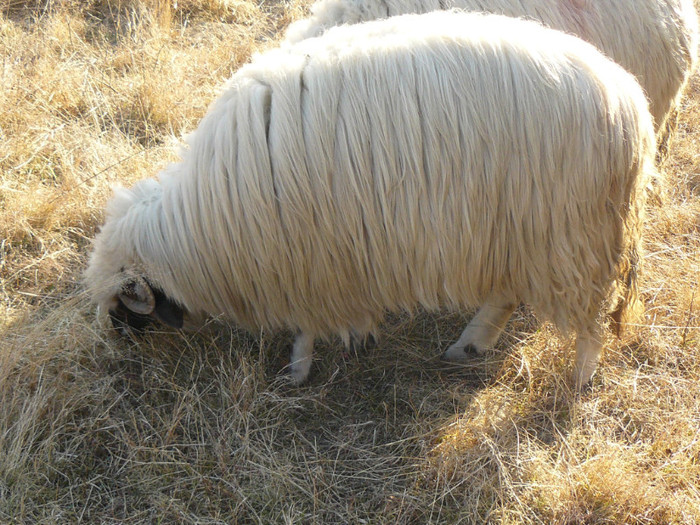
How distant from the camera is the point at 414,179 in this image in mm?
2484

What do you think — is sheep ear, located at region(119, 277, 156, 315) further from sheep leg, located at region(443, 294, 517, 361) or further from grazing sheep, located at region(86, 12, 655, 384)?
sheep leg, located at region(443, 294, 517, 361)

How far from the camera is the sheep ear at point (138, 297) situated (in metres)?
2.83

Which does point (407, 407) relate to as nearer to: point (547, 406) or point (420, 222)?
point (547, 406)

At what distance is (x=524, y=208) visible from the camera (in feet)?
8.20

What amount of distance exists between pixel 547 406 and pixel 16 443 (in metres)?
2.34

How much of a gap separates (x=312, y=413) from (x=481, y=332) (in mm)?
980

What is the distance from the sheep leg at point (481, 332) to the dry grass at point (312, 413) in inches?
3.8

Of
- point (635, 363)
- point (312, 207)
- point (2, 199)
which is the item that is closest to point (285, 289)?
point (312, 207)

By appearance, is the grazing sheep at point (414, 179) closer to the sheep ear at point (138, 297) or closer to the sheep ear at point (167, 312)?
the sheep ear at point (138, 297)

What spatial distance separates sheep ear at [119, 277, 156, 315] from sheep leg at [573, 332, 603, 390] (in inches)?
76.4

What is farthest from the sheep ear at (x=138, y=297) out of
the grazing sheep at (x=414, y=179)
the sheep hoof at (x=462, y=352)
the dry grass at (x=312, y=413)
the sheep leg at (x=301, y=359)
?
the sheep hoof at (x=462, y=352)

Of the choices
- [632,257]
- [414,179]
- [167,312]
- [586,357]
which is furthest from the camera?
[586,357]

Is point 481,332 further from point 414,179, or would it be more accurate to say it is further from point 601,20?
point 601,20

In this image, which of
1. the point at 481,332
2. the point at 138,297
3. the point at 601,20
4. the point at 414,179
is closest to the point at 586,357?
the point at 481,332
